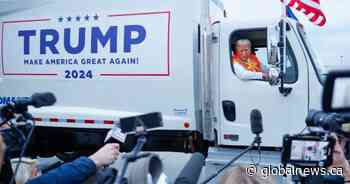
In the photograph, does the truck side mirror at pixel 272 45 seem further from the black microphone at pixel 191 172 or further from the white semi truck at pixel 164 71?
the black microphone at pixel 191 172

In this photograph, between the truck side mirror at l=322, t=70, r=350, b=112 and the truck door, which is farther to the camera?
the truck door

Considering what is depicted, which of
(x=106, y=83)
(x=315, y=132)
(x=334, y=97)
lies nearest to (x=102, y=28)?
(x=106, y=83)

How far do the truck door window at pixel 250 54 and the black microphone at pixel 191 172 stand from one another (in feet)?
10.0

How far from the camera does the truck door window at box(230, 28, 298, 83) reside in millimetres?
4984

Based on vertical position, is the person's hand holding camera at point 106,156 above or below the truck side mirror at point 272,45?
below

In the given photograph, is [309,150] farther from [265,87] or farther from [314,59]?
[314,59]

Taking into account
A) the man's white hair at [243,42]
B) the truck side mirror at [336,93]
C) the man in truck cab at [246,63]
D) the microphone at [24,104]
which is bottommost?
the microphone at [24,104]

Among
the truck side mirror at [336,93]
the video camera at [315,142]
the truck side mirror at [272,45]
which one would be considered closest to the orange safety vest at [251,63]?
the truck side mirror at [272,45]

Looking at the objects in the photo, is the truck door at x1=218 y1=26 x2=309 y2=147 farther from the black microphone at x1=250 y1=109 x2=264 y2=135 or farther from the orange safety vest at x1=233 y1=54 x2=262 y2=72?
the black microphone at x1=250 y1=109 x2=264 y2=135

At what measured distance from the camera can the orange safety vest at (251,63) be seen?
5027 mm

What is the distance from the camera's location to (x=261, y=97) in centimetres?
498

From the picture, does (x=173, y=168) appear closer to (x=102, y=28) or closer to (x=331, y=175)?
(x=102, y=28)

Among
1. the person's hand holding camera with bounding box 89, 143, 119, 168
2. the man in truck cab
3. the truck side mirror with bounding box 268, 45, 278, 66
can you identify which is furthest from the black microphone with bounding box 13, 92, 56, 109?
the man in truck cab

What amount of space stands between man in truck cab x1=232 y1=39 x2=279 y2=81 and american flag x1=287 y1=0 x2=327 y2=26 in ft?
2.55
